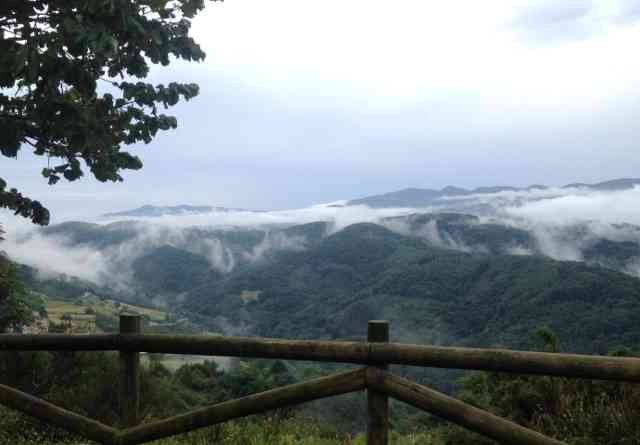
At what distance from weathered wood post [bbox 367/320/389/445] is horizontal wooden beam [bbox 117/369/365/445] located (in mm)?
133

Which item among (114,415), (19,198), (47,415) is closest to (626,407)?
(47,415)

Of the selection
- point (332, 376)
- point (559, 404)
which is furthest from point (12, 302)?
point (559, 404)

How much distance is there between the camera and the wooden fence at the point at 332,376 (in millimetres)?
3312

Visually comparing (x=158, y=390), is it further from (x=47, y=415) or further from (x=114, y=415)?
(x=47, y=415)

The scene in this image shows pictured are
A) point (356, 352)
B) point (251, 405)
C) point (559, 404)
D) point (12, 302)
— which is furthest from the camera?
point (12, 302)

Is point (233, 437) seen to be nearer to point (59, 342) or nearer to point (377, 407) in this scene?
point (59, 342)

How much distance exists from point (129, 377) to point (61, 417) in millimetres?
630

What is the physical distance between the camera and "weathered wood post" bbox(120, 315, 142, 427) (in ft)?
15.0

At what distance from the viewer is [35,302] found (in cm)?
1088

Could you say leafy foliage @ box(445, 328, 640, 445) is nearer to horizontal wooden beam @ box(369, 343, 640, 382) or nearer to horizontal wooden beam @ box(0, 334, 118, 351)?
horizontal wooden beam @ box(369, 343, 640, 382)

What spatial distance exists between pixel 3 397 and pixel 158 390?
5.19 m

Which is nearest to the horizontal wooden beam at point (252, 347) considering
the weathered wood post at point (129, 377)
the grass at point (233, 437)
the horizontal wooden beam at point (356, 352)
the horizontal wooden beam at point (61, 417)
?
the horizontal wooden beam at point (356, 352)

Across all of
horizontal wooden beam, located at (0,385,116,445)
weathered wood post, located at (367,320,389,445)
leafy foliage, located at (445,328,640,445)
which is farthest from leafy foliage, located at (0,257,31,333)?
weathered wood post, located at (367,320,389,445)

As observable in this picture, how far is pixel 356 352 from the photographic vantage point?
3.75 metres
